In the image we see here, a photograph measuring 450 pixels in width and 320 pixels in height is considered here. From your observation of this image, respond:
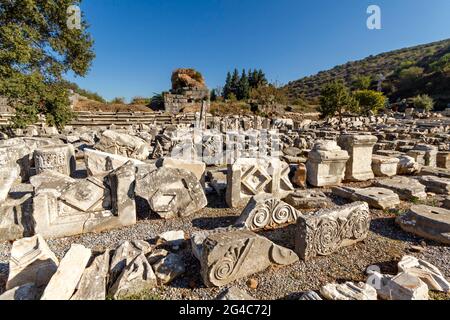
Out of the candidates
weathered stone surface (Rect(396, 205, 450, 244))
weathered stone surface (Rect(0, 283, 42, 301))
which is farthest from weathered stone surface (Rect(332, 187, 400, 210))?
weathered stone surface (Rect(0, 283, 42, 301))

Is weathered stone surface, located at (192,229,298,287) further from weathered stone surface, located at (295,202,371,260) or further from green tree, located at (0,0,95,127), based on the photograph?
green tree, located at (0,0,95,127)

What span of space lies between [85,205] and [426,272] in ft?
14.8

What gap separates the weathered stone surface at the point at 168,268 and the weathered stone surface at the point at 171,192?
154 cm

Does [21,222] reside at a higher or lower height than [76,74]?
lower

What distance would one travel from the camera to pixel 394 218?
4.01 m

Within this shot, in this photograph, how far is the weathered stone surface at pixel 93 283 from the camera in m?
Result: 2.12

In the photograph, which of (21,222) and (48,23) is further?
(48,23)

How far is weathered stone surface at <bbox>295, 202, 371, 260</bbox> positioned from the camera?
2.83 meters

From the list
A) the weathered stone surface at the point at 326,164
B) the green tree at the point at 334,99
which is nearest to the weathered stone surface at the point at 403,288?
the weathered stone surface at the point at 326,164

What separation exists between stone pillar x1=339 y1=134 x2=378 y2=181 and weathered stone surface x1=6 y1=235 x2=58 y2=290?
6220 millimetres
